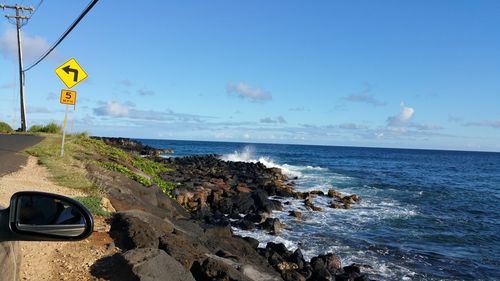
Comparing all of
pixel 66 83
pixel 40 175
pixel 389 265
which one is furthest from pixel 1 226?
pixel 66 83

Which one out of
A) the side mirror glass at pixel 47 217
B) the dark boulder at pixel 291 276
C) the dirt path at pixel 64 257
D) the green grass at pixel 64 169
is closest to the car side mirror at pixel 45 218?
the side mirror glass at pixel 47 217

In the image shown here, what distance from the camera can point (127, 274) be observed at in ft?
20.6

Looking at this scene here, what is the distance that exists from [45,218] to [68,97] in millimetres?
13319

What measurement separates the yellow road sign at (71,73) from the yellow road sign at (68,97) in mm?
449

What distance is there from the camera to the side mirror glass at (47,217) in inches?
108

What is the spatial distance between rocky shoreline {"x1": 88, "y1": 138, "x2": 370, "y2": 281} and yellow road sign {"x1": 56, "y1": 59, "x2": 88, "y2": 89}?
3.13m

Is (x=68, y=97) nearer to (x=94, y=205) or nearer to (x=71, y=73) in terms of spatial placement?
(x=71, y=73)

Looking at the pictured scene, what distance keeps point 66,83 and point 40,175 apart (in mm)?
3691

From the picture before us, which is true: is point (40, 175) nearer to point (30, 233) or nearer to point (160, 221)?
point (160, 221)

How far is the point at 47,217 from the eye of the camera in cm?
290

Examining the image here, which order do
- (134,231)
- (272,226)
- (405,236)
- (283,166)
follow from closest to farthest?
1. (134,231)
2. (272,226)
3. (405,236)
4. (283,166)

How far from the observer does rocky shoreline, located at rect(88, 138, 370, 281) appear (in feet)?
22.4

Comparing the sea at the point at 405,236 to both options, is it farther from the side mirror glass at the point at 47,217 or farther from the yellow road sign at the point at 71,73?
the side mirror glass at the point at 47,217

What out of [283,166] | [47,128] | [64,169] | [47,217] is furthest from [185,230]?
[283,166]
